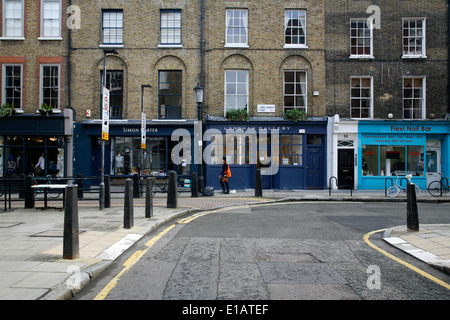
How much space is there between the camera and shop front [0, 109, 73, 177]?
19.5m

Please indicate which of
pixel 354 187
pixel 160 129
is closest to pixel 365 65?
pixel 354 187

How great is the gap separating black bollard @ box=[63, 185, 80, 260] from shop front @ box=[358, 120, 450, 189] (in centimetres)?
1776

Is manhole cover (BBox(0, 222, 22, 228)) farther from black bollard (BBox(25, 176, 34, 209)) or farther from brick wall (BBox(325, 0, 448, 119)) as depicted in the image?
brick wall (BBox(325, 0, 448, 119))

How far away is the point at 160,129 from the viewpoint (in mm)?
19906

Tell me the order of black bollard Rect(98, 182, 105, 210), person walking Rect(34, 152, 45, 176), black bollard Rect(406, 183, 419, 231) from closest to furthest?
black bollard Rect(406, 183, 419, 231)
black bollard Rect(98, 182, 105, 210)
person walking Rect(34, 152, 45, 176)

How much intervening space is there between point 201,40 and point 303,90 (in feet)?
21.6

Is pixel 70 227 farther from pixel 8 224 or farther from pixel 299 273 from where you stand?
pixel 8 224

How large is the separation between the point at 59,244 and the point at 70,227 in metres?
1.22

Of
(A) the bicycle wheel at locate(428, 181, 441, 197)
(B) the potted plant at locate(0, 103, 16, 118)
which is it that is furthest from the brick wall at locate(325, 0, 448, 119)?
(B) the potted plant at locate(0, 103, 16, 118)

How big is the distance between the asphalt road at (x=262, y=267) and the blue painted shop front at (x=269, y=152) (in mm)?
11152

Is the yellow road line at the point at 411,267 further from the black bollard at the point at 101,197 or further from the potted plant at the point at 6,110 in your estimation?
the potted plant at the point at 6,110

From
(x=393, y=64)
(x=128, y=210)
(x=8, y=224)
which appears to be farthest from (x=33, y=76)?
(x=393, y=64)

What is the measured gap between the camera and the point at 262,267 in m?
5.12
